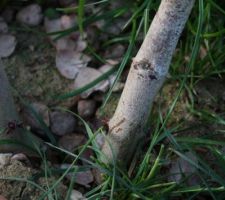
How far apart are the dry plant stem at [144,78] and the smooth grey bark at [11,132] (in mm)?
250

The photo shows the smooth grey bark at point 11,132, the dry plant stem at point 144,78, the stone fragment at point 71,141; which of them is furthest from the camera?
the stone fragment at point 71,141

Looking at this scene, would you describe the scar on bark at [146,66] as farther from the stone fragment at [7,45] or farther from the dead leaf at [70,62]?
the stone fragment at [7,45]

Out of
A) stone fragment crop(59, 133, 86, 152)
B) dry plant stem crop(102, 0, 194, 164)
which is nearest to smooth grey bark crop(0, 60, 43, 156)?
stone fragment crop(59, 133, 86, 152)

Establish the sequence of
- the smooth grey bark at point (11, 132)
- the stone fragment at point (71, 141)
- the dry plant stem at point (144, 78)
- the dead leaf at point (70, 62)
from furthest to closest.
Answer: the dead leaf at point (70, 62) → the stone fragment at point (71, 141) → the smooth grey bark at point (11, 132) → the dry plant stem at point (144, 78)

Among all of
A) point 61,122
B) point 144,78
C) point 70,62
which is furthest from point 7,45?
point 144,78

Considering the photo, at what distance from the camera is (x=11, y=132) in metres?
1.45

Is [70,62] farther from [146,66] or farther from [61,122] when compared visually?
[146,66]

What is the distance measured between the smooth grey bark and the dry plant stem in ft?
0.82

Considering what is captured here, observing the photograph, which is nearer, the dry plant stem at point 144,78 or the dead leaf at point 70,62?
the dry plant stem at point 144,78

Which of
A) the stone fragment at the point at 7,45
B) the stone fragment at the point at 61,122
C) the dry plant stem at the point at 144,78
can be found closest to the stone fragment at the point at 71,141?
the stone fragment at the point at 61,122

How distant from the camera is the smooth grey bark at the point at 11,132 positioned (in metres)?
1.36

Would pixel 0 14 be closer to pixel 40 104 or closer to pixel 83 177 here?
pixel 40 104

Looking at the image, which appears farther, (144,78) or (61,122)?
(61,122)

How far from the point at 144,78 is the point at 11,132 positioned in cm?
48
